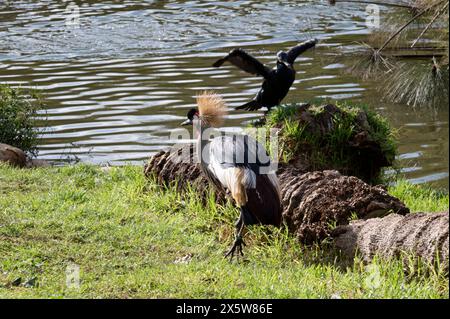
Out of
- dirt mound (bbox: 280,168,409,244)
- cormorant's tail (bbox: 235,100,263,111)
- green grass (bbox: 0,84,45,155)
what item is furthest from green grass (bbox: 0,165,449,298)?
green grass (bbox: 0,84,45,155)

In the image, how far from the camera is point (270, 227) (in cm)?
739

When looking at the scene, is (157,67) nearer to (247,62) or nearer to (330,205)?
(247,62)

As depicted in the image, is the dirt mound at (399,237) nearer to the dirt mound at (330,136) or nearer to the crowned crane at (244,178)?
the crowned crane at (244,178)

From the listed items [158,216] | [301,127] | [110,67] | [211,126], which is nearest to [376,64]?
[301,127]

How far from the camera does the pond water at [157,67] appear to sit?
1177 centimetres

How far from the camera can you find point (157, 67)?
15453 millimetres

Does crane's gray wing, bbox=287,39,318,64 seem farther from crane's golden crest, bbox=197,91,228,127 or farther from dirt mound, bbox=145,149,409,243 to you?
dirt mound, bbox=145,149,409,243

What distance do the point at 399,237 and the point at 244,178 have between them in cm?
127

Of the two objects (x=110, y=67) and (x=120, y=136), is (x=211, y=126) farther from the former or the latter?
(x=110, y=67)

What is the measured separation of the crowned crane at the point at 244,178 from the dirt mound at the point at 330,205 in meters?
0.34

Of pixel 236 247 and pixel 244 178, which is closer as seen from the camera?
pixel 244 178

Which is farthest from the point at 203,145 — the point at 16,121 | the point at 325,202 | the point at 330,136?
the point at 16,121

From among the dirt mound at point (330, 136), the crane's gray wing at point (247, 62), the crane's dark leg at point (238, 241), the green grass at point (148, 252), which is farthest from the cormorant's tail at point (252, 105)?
the crane's dark leg at point (238, 241)
